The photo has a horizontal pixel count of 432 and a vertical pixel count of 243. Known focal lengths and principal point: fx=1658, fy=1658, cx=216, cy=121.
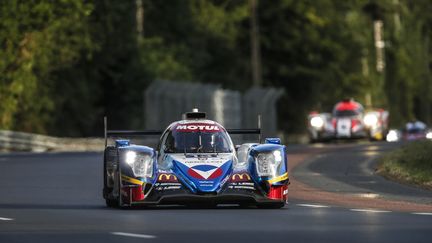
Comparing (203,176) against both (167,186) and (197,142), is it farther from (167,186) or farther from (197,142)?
(197,142)

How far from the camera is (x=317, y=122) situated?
6388cm

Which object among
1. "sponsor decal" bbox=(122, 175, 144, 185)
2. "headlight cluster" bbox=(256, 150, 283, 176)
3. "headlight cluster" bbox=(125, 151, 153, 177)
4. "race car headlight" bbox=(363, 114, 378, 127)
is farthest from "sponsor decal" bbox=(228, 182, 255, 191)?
"race car headlight" bbox=(363, 114, 378, 127)

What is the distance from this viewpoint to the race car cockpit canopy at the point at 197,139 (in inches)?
943

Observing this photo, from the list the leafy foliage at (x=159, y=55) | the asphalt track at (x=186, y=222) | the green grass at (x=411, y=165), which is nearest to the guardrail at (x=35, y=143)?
the leafy foliage at (x=159, y=55)

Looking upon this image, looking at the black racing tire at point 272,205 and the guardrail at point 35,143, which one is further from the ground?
the guardrail at point 35,143

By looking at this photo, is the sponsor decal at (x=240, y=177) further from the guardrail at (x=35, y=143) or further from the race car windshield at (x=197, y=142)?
the guardrail at (x=35, y=143)

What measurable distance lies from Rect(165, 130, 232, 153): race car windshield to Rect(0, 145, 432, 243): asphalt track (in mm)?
1021

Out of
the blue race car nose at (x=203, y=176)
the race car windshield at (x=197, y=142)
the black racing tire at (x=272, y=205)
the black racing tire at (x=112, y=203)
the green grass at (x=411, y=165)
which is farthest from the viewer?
the green grass at (x=411, y=165)

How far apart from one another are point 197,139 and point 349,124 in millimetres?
38959

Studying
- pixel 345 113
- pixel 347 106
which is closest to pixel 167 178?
pixel 347 106

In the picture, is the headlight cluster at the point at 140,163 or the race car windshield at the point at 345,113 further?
the race car windshield at the point at 345,113

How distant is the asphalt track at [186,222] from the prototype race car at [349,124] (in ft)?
114

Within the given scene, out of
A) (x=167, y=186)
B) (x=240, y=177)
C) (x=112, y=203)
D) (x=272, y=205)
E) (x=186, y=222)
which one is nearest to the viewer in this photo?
(x=186, y=222)

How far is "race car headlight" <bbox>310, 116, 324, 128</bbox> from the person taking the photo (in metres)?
63.6
